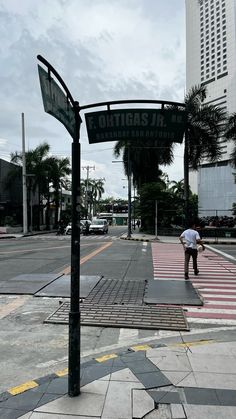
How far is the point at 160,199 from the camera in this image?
42094 millimetres

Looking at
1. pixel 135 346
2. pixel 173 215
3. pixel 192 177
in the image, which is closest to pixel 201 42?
pixel 192 177

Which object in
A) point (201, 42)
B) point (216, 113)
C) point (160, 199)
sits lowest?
point (160, 199)

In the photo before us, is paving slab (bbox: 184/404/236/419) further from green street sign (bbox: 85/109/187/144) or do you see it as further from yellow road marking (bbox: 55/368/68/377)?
green street sign (bbox: 85/109/187/144)

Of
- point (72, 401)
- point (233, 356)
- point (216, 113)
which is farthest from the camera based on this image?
point (216, 113)

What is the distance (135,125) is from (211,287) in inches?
289

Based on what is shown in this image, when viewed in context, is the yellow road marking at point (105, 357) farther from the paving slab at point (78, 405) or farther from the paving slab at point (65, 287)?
the paving slab at point (65, 287)

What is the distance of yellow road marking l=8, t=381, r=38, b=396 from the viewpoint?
175 inches

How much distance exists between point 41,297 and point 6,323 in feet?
6.93

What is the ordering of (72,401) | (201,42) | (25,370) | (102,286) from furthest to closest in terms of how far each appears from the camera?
(201,42) < (102,286) < (25,370) < (72,401)

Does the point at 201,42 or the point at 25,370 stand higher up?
the point at 201,42

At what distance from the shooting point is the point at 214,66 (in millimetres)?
109250

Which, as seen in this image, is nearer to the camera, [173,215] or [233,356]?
[233,356]

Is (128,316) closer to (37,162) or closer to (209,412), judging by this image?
(209,412)

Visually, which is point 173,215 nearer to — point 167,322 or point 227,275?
point 227,275
